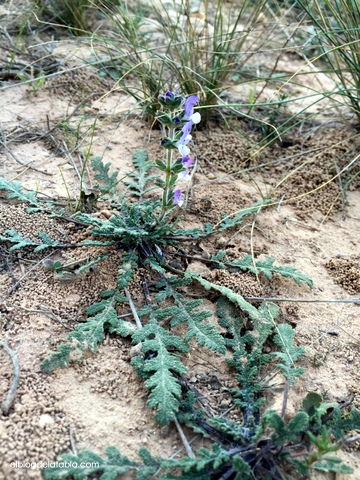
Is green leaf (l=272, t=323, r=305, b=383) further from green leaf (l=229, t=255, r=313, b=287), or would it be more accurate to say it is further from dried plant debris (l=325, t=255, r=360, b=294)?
dried plant debris (l=325, t=255, r=360, b=294)

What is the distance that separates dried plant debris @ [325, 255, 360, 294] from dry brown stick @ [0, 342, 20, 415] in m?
1.25

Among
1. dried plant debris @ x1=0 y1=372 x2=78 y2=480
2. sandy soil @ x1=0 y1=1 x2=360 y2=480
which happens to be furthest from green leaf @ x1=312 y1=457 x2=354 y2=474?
dried plant debris @ x1=0 y1=372 x2=78 y2=480

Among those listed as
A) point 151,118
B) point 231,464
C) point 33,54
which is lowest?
point 231,464

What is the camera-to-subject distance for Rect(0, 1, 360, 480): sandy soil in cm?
138

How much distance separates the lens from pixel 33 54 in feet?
9.21

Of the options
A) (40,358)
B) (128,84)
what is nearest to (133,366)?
(40,358)

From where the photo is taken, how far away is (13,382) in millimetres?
1405

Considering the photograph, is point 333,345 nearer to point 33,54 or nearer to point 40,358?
point 40,358

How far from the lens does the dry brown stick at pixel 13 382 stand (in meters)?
1.35

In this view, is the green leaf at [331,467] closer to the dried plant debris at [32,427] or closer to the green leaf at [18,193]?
the dried plant debris at [32,427]

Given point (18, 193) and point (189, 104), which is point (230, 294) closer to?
point (189, 104)

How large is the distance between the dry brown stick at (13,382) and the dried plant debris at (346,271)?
1.25 meters

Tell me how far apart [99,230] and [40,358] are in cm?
53

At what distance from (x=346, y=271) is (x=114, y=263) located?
951 millimetres
